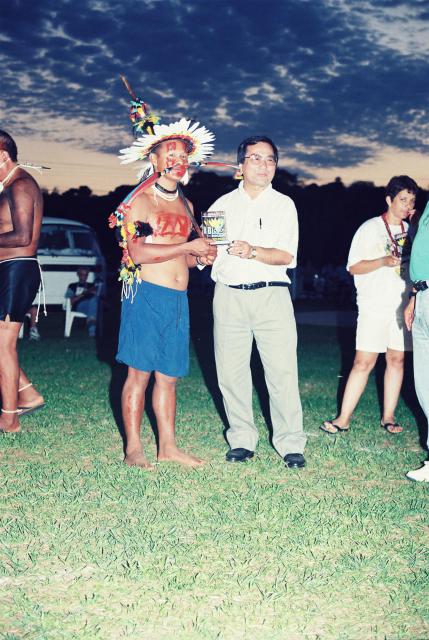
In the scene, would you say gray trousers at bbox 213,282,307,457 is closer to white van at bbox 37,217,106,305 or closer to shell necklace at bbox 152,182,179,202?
shell necklace at bbox 152,182,179,202

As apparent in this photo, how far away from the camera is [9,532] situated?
13.6 ft

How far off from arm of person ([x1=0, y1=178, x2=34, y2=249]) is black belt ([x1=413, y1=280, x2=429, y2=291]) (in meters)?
3.08

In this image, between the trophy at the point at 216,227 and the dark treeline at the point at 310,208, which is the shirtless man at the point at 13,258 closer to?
the trophy at the point at 216,227

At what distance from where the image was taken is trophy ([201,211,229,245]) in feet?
17.0

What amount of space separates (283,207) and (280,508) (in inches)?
86.0

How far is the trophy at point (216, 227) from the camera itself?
517 centimetres

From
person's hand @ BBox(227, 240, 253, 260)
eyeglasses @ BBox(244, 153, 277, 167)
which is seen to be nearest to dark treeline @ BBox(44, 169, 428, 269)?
eyeglasses @ BBox(244, 153, 277, 167)

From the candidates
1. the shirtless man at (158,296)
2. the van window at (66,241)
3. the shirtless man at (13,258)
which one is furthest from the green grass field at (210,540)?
the van window at (66,241)

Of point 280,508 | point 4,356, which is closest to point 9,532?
point 280,508

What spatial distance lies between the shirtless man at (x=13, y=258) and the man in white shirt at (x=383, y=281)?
2632mm

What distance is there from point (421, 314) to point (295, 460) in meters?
1.33

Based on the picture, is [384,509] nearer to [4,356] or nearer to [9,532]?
[9,532]

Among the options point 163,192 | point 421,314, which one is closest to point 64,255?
point 163,192

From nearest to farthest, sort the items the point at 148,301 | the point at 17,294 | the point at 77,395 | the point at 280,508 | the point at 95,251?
the point at 280,508 → the point at 148,301 → the point at 17,294 → the point at 77,395 → the point at 95,251
